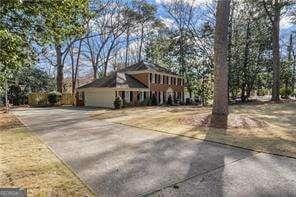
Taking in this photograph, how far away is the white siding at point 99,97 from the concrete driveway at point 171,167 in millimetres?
23993

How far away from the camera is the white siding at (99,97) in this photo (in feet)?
121

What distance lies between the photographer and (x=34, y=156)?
994 cm

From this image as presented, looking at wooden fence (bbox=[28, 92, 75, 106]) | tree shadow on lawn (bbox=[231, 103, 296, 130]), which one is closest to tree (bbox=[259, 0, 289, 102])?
tree shadow on lawn (bbox=[231, 103, 296, 130])

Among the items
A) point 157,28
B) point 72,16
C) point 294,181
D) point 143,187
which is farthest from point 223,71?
point 157,28

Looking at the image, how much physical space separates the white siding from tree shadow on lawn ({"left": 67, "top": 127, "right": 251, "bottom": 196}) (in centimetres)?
2517

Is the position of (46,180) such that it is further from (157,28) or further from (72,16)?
(157,28)

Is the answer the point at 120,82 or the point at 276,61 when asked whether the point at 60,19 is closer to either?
the point at 120,82

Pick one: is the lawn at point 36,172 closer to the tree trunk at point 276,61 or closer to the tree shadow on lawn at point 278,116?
the tree shadow on lawn at point 278,116

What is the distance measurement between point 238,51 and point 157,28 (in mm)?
15184

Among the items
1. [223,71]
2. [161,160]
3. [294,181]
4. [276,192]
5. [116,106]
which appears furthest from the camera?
[116,106]

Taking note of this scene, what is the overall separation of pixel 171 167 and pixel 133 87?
30083 mm

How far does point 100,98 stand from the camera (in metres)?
38.4

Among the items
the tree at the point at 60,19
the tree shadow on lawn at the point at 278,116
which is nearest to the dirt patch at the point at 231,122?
the tree shadow on lawn at the point at 278,116

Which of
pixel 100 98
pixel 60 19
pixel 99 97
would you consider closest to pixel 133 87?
pixel 100 98
